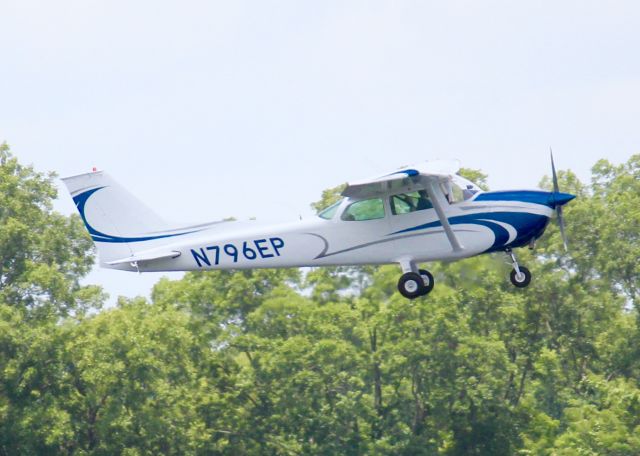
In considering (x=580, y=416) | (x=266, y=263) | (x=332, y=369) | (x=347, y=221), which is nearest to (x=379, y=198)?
(x=347, y=221)

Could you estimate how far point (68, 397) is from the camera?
49.4 m

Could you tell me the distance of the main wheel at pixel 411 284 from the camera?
27.3m

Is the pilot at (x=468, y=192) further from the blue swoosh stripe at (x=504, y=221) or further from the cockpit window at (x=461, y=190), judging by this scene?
the blue swoosh stripe at (x=504, y=221)

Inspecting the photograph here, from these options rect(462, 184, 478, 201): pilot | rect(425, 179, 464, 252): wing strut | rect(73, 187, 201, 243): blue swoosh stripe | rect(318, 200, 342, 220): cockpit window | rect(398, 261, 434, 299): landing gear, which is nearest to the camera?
rect(425, 179, 464, 252): wing strut

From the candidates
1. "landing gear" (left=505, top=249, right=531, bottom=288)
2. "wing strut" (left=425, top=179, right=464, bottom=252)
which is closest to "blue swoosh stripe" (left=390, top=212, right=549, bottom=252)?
"wing strut" (left=425, top=179, right=464, bottom=252)

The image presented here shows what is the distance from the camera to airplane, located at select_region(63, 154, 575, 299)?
87.8 feet

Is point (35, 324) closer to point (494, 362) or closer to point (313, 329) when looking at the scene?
point (313, 329)

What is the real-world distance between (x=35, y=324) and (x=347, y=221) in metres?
26.0

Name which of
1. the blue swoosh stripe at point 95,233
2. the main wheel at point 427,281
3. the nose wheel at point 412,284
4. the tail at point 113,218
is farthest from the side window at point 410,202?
the blue swoosh stripe at point 95,233

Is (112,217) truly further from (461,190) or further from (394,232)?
(461,190)

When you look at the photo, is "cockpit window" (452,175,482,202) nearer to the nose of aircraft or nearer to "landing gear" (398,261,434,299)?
the nose of aircraft

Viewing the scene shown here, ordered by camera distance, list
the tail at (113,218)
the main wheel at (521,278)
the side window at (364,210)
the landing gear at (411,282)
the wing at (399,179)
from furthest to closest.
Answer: the tail at (113,218) → the main wheel at (521,278) → the landing gear at (411,282) → the side window at (364,210) → the wing at (399,179)

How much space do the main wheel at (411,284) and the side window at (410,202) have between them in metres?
1.19

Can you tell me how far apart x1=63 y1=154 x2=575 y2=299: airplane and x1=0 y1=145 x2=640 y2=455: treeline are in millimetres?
18149
